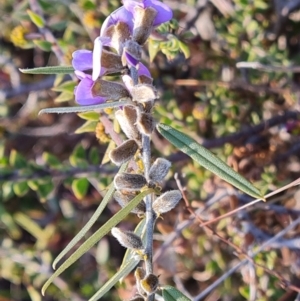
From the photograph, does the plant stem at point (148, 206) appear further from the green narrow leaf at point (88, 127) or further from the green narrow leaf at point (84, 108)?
the green narrow leaf at point (88, 127)

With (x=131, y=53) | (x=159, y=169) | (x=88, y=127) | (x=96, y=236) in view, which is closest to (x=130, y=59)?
(x=131, y=53)

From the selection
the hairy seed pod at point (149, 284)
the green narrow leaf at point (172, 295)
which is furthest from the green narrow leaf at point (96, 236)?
the green narrow leaf at point (172, 295)

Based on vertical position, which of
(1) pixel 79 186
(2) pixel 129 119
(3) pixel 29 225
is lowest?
(3) pixel 29 225

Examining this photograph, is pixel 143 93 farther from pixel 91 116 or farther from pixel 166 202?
pixel 91 116

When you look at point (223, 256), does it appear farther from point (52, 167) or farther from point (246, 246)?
point (52, 167)

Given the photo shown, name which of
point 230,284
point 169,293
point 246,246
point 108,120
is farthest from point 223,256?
point 169,293
